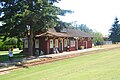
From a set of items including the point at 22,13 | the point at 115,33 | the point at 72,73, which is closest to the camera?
the point at 72,73

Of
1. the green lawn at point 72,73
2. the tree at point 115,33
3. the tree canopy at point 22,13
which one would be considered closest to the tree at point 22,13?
the tree canopy at point 22,13

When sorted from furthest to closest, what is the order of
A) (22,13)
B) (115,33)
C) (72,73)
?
(115,33) → (22,13) → (72,73)

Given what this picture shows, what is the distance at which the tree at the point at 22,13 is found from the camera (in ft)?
108

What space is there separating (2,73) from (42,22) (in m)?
11.8

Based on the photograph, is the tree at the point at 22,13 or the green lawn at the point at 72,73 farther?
the tree at the point at 22,13

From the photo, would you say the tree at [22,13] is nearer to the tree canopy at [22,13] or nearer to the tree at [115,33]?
the tree canopy at [22,13]

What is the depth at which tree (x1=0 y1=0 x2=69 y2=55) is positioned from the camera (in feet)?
108

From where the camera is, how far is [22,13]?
3294cm

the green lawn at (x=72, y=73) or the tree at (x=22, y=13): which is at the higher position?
the tree at (x=22, y=13)

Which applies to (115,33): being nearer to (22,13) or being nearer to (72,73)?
(22,13)

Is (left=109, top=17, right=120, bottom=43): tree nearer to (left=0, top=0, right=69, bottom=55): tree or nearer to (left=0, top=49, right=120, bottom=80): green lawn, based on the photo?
(left=0, top=0, right=69, bottom=55): tree

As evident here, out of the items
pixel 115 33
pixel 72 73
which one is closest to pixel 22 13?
pixel 72 73

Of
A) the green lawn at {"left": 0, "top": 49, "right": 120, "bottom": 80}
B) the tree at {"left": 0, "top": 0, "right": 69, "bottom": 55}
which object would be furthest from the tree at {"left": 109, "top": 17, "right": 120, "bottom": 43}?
the green lawn at {"left": 0, "top": 49, "right": 120, "bottom": 80}

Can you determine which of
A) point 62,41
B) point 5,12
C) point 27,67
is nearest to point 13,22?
point 5,12
